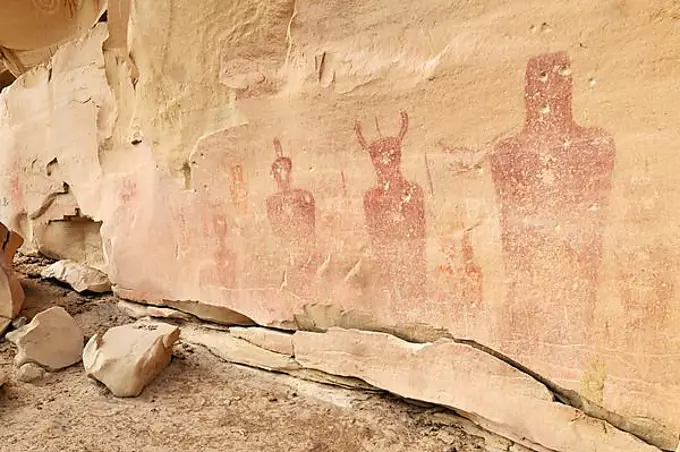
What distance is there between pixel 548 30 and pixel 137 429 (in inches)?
57.1

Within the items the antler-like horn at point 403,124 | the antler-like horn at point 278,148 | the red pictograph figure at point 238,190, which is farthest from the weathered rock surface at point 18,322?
the antler-like horn at point 403,124

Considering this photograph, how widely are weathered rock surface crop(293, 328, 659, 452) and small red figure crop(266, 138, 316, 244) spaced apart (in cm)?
31

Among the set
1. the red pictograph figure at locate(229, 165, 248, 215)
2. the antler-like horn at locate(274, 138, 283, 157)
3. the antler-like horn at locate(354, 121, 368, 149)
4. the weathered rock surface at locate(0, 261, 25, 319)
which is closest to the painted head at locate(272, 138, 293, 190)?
the antler-like horn at locate(274, 138, 283, 157)

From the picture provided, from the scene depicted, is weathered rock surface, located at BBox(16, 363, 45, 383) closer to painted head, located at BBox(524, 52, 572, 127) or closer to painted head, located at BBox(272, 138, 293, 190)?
painted head, located at BBox(272, 138, 293, 190)

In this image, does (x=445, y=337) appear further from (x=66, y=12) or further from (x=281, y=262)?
(x=66, y=12)

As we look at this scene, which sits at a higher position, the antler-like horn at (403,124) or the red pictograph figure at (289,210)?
the antler-like horn at (403,124)

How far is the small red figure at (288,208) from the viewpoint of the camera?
62.2 inches

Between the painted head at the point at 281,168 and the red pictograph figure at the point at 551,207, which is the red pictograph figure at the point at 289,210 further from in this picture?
the red pictograph figure at the point at 551,207

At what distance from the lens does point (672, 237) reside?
3.27ft

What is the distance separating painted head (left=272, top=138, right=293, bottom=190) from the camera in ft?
5.27

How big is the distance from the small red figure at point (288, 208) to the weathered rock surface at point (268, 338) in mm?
329

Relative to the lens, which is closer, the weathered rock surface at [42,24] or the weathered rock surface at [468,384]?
the weathered rock surface at [468,384]

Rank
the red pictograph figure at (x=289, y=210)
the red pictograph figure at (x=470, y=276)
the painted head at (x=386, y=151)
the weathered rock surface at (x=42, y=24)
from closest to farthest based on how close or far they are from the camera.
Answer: the red pictograph figure at (x=470, y=276) < the painted head at (x=386, y=151) < the red pictograph figure at (x=289, y=210) < the weathered rock surface at (x=42, y=24)

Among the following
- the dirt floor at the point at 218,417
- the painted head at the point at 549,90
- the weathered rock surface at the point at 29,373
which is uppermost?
the painted head at the point at 549,90
